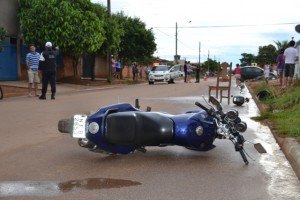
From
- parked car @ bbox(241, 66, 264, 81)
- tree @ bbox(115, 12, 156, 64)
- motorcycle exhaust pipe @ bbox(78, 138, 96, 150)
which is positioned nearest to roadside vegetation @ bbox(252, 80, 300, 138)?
motorcycle exhaust pipe @ bbox(78, 138, 96, 150)

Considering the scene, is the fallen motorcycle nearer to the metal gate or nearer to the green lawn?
the green lawn

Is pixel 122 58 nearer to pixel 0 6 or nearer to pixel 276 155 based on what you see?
pixel 0 6

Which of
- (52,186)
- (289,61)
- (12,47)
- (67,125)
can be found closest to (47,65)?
(289,61)

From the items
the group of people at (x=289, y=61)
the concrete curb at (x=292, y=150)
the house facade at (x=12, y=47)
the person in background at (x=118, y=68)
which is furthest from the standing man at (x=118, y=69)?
the concrete curb at (x=292, y=150)

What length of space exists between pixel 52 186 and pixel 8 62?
23.4 meters

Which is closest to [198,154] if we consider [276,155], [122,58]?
[276,155]

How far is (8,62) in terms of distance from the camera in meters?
27.6

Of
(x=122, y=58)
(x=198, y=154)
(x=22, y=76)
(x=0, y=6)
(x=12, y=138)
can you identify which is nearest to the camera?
(x=198, y=154)

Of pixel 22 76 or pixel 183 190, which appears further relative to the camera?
pixel 22 76

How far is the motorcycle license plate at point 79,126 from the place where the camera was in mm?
6348

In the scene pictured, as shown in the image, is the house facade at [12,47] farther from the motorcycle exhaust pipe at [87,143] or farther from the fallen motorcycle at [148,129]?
the fallen motorcycle at [148,129]

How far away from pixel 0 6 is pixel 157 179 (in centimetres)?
2306

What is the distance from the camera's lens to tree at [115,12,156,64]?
43031mm

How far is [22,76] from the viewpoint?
28750mm
